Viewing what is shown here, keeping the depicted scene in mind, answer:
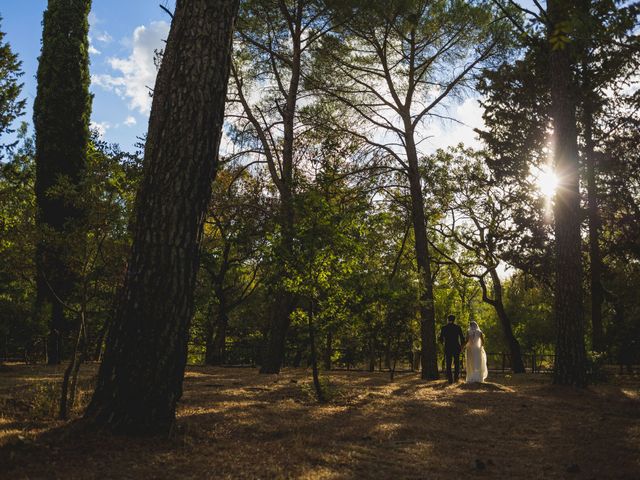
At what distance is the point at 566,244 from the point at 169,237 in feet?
27.4

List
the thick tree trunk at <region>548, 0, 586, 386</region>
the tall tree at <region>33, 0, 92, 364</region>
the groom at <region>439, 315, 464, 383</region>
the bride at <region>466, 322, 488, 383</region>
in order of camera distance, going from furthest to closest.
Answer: the tall tree at <region>33, 0, 92, 364</region> < the bride at <region>466, 322, 488, 383</region> < the groom at <region>439, 315, 464, 383</region> < the thick tree trunk at <region>548, 0, 586, 386</region>

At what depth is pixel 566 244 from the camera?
31.4 feet

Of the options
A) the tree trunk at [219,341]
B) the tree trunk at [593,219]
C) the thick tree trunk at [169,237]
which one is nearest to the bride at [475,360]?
the tree trunk at [593,219]

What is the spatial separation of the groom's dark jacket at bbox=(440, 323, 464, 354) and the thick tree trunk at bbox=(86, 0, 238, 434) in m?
8.66

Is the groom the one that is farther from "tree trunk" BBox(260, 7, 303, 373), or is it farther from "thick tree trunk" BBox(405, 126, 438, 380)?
"tree trunk" BBox(260, 7, 303, 373)

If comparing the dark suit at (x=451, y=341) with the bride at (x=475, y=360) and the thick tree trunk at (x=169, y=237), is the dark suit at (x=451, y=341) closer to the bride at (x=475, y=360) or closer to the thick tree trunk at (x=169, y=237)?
the bride at (x=475, y=360)

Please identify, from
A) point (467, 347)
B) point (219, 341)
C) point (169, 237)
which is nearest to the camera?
point (169, 237)

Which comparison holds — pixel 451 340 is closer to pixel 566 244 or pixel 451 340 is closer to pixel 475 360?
pixel 475 360

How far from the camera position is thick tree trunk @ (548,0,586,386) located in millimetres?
9383

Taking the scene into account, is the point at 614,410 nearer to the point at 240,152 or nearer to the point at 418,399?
the point at 418,399

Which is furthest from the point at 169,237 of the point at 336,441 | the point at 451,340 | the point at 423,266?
the point at 423,266

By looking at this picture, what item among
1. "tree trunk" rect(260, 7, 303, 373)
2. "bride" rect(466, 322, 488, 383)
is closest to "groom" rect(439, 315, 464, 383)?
"bride" rect(466, 322, 488, 383)

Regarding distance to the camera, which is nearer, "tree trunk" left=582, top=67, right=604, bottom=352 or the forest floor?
the forest floor

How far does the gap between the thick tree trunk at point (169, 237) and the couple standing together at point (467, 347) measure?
861 cm
